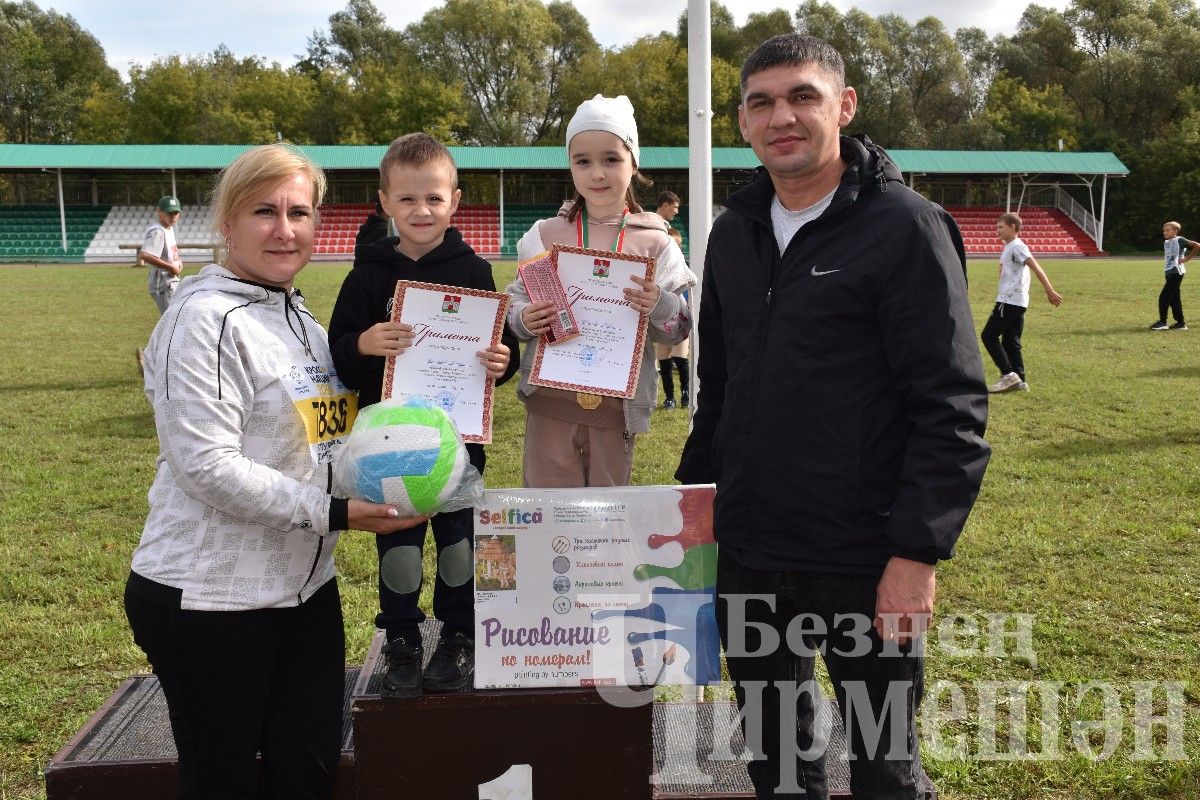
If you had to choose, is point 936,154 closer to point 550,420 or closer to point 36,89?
point 550,420

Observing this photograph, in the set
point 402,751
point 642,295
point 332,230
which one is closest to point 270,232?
point 642,295

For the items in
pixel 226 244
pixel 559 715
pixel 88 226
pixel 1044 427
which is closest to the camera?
pixel 226 244

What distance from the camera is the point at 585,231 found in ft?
10.4

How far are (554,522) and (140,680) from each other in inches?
66.4

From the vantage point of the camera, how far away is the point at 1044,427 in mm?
8633

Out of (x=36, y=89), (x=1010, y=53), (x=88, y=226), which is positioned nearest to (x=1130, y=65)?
(x=1010, y=53)

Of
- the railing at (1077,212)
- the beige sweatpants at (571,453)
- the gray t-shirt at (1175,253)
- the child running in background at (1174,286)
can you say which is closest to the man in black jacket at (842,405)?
the beige sweatpants at (571,453)

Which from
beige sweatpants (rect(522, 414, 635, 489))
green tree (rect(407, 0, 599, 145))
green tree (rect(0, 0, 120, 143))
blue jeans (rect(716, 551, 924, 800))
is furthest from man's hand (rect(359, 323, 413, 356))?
green tree (rect(0, 0, 120, 143))

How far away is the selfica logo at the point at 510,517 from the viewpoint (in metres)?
2.65

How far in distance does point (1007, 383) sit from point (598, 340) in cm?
864

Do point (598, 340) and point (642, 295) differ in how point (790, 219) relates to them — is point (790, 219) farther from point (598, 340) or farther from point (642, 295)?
point (598, 340)

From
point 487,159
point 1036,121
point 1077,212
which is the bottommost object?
point 1077,212

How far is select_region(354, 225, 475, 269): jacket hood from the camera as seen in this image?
2.83 metres

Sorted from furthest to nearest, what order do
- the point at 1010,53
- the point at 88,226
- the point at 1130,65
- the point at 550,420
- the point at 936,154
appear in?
the point at 1010,53
the point at 1130,65
the point at 936,154
the point at 88,226
the point at 550,420
